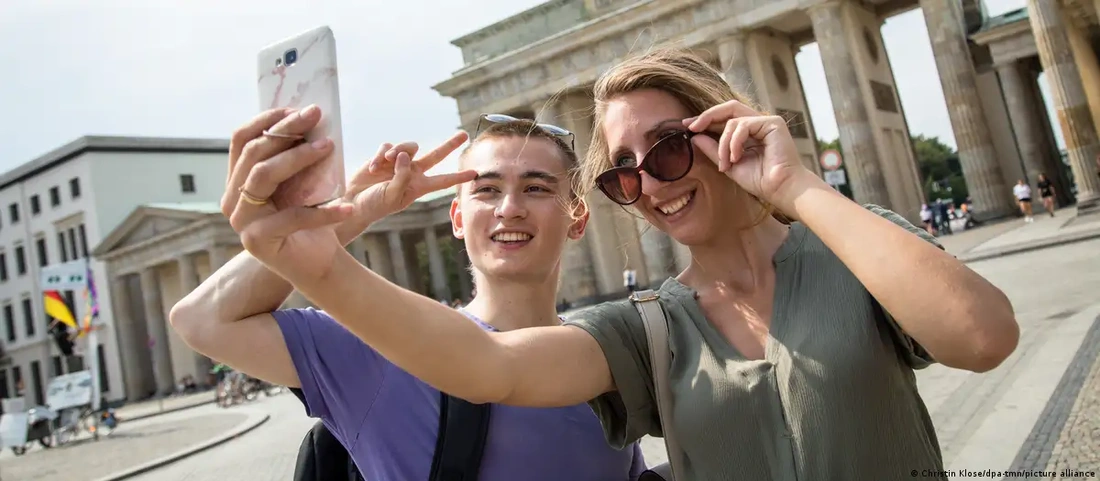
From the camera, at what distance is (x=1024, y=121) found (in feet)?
91.8

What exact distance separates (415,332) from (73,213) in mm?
59972

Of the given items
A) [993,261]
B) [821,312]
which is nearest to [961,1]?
[993,261]

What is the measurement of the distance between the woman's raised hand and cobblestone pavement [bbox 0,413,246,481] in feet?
46.5

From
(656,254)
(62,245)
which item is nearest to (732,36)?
(656,254)

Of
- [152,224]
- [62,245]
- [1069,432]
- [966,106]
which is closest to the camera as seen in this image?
[1069,432]

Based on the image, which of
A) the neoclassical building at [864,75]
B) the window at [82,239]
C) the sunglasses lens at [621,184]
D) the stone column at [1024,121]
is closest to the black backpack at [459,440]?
the sunglasses lens at [621,184]

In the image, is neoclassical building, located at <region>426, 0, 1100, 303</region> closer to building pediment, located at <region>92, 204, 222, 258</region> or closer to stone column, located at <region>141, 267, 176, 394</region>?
building pediment, located at <region>92, 204, 222, 258</region>

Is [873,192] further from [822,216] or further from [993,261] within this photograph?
[822,216]

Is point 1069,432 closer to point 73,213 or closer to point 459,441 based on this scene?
point 459,441

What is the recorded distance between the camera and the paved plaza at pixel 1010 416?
4590 millimetres

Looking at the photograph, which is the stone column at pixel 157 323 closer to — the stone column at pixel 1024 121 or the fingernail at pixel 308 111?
the stone column at pixel 1024 121

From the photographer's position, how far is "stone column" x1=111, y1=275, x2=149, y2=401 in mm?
49906

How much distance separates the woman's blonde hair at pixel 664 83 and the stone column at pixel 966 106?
1160 inches

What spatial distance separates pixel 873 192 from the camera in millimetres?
29031
